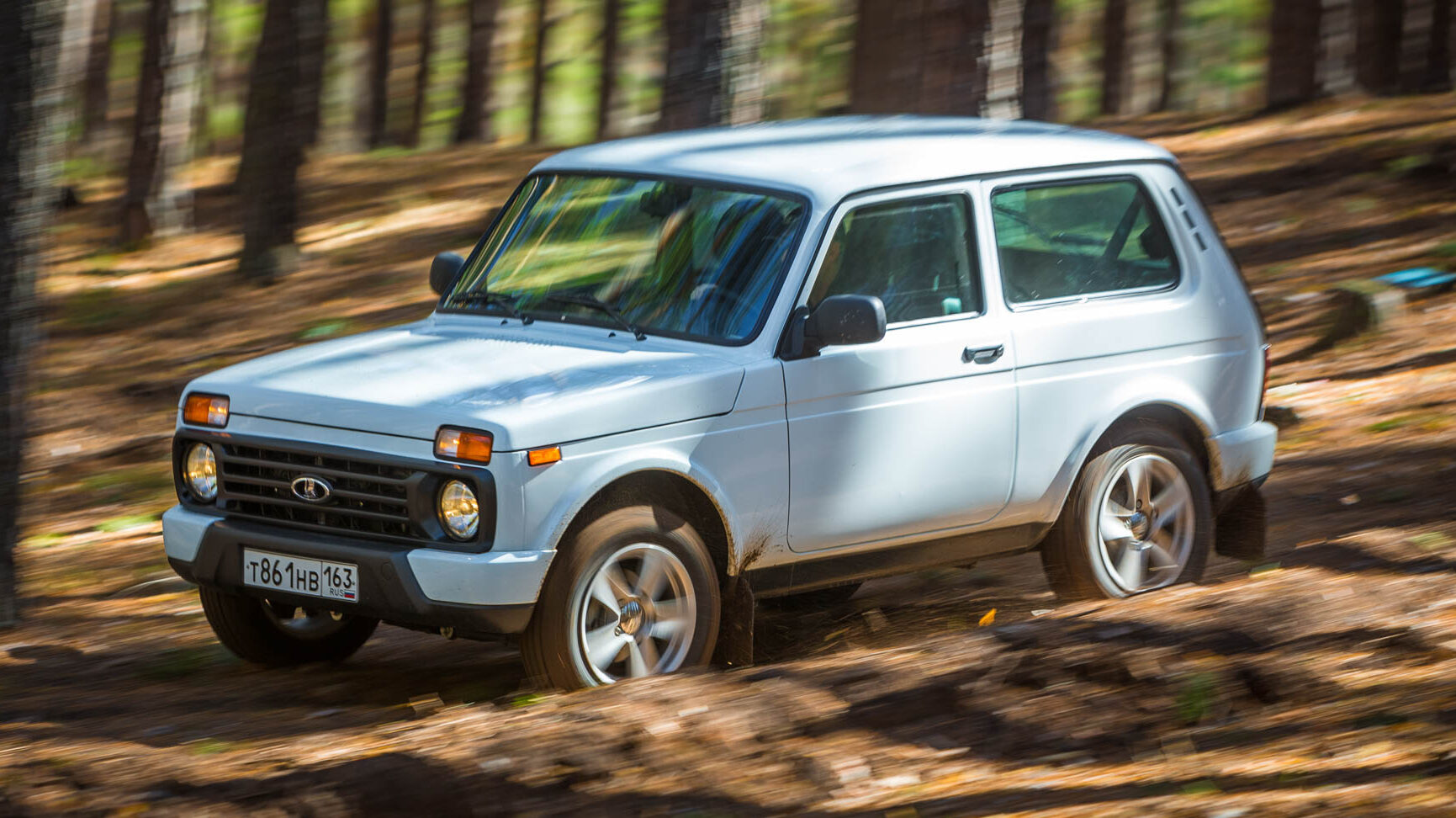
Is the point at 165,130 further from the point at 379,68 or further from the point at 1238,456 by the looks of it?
the point at 1238,456

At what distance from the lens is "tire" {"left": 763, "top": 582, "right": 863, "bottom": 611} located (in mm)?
7734

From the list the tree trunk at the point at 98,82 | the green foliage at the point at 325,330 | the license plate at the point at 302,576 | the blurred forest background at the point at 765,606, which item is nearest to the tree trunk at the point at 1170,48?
the blurred forest background at the point at 765,606

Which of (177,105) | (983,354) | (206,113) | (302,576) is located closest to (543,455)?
(302,576)

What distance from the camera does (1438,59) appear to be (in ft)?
69.0

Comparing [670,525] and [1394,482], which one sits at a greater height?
[670,525]

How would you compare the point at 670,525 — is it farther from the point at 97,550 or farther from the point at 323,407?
the point at 97,550

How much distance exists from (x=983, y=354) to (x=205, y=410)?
2791mm

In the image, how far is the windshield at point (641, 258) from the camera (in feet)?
20.6

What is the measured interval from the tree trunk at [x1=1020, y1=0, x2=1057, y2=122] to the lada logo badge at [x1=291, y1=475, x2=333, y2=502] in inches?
615

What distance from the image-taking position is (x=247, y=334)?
15.2m

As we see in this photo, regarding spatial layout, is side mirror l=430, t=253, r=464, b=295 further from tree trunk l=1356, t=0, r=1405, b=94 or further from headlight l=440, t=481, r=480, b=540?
tree trunk l=1356, t=0, r=1405, b=94

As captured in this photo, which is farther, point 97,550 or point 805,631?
point 97,550

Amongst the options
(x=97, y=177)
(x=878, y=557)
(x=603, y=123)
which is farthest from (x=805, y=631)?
(x=97, y=177)

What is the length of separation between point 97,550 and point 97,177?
2498cm
